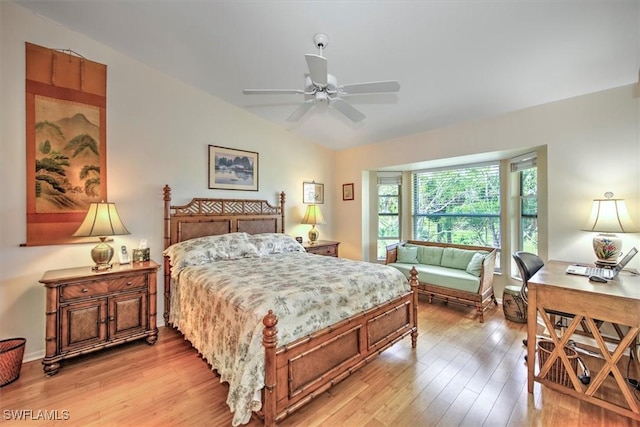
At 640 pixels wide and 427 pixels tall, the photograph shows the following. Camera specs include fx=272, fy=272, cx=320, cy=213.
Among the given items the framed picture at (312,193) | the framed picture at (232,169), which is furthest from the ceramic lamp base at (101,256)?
the framed picture at (312,193)

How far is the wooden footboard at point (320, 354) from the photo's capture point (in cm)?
165

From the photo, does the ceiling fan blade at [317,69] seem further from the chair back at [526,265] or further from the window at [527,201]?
the window at [527,201]

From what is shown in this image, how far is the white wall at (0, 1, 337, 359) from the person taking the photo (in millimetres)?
2543

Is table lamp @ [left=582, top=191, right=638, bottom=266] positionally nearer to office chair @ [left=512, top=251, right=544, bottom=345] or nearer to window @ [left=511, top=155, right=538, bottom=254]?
office chair @ [left=512, top=251, right=544, bottom=345]

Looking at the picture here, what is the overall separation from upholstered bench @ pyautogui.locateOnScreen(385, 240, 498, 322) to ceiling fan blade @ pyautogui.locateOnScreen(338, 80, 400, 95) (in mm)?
2695

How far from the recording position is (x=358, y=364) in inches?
87.8

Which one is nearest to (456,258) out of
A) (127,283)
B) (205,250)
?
(205,250)

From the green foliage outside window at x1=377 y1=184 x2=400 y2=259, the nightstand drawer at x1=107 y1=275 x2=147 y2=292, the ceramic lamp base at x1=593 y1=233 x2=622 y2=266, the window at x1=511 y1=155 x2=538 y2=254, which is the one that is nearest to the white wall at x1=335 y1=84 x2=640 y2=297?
the ceramic lamp base at x1=593 y1=233 x2=622 y2=266

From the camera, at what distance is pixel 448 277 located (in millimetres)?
3844

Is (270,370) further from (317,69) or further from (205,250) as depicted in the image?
(317,69)

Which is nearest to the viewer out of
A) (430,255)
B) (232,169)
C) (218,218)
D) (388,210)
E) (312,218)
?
(218,218)

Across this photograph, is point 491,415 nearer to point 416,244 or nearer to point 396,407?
point 396,407

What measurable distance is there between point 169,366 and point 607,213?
4346 mm

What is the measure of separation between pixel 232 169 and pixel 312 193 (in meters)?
1.65
